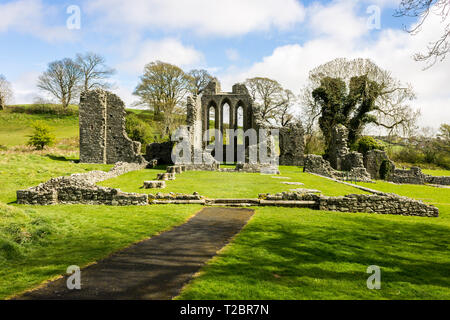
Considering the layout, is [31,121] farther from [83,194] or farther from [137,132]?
[83,194]

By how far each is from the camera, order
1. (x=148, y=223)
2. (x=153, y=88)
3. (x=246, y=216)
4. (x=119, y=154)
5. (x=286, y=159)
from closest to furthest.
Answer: (x=148, y=223)
(x=246, y=216)
(x=119, y=154)
(x=286, y=159)
(x=153, y=88)

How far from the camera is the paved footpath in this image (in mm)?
4473

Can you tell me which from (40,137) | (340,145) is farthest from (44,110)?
(340,145)

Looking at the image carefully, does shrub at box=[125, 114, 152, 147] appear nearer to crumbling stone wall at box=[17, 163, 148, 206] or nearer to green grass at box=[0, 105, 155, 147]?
green grass at box=[0, 105, 155, 147]

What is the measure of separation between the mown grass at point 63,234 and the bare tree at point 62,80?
40.1m

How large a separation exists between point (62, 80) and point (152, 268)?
5064 centimetres

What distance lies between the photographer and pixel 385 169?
27250mm

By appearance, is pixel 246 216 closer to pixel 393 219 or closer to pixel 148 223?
pixel 148 223

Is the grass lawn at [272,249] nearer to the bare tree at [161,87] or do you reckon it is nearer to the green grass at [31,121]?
the green grass at [31,121]

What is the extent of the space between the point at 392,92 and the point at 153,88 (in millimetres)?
33457

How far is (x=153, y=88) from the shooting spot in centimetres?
4606

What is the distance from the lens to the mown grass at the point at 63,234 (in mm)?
5363

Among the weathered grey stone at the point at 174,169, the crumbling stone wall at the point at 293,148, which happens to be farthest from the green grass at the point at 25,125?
the crumbling stone wall at the point at 293,148
